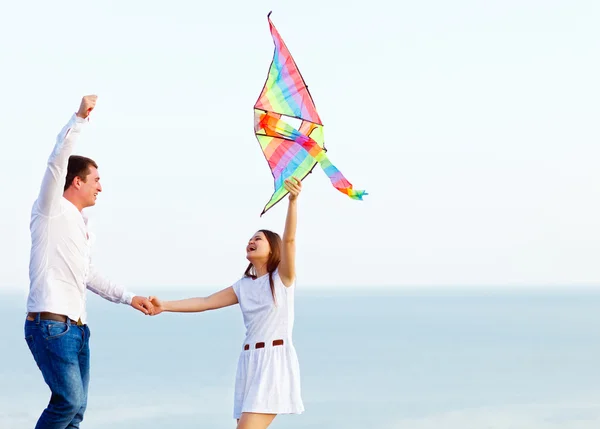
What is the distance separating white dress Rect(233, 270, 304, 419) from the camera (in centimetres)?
452

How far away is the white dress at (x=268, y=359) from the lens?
14.8 ft

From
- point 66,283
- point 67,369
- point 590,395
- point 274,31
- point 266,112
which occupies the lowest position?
point 590,395

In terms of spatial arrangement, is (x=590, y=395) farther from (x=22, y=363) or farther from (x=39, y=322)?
(x=39, y=322)

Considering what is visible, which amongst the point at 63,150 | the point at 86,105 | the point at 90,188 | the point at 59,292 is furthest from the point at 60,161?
the point at 59,292

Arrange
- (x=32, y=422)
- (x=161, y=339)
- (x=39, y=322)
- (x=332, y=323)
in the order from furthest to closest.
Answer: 1. (x=332, y=323)
2. (x=161, y=339)
3. (x=32, y=422)
4. (x=39, y=322)

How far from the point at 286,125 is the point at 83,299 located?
1.22m

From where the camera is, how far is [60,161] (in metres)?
4.21

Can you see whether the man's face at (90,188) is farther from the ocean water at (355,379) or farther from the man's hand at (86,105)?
the ocean water at (355,379)

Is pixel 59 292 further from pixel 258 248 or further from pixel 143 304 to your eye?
pixel 258 248

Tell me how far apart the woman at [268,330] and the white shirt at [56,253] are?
0.60 metres

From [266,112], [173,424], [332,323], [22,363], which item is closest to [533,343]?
[332,323]

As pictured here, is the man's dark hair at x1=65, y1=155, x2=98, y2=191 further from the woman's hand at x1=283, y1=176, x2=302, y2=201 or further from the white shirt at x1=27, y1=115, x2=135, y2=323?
the woman's hand at x1=283, y1=176, x2=302, y2=201

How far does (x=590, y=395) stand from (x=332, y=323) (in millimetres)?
21726

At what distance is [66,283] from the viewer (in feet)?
14.5
